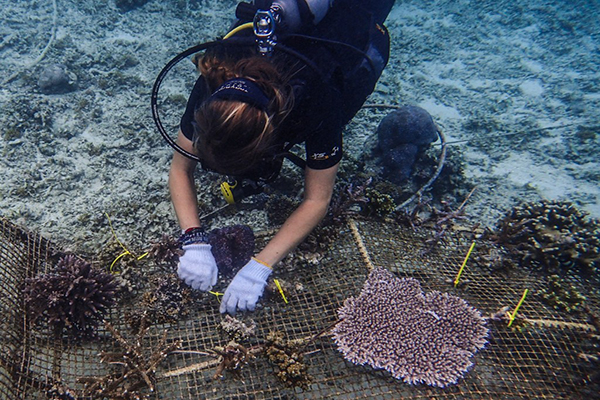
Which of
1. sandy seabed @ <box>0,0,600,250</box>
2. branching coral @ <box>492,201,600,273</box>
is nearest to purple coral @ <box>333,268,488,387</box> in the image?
branching coral @ <box>492,201,600,273</box>

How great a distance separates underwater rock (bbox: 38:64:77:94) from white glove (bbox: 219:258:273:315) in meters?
6.05

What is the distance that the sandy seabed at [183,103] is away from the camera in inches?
191

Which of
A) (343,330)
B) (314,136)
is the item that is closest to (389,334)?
(343,330)

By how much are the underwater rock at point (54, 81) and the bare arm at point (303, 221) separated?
6.04 meters

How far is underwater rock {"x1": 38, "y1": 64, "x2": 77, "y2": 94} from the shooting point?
6469mm

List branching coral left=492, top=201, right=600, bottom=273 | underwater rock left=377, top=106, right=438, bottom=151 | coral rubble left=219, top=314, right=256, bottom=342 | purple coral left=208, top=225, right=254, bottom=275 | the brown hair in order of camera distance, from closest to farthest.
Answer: the brown hair → coral rubble left=219, top=314, right=256, bottom=342 → purple coral left=208, top=225, right=254, bottom=275 → branching coral left=492, top=201, right=600, bottom=273 → underwater rock left=377, top=106, right=438, bottom=151

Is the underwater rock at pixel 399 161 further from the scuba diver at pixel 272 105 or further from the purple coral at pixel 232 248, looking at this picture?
the purple coral at pixel 232 248

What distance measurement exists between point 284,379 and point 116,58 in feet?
25.6

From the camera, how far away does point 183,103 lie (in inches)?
255

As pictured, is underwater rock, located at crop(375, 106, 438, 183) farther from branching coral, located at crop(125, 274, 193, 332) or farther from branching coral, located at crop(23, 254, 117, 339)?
branching coral, located at crop(23, 254, 117, 339)

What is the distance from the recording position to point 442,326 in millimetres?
2947

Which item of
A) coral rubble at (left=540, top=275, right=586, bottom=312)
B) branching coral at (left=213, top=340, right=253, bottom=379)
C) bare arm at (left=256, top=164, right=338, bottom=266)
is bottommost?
coral rubble at (left=540, top=275, right=586, bottom=312)

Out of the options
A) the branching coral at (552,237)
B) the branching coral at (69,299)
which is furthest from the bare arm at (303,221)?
the branching coral at (552,237)

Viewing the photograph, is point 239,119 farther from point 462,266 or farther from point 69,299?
point 462,266
